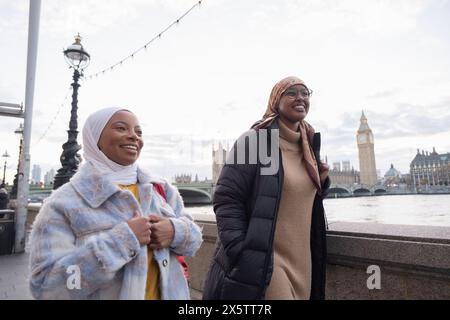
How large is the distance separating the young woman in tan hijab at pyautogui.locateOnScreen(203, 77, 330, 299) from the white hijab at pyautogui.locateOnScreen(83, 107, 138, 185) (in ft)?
1.88

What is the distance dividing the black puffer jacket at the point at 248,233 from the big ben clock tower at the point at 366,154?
320ft

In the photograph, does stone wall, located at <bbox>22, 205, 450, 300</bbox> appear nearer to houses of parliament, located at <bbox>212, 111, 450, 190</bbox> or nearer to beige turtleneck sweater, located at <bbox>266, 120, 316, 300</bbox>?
beige turtleneck sweater, located at <bbox>266, 120, 316, 300</bbox>

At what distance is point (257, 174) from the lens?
6.00 ft

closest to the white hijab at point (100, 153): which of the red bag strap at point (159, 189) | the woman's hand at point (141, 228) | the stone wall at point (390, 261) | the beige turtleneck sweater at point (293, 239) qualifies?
the red bag strap at point (159, 189)

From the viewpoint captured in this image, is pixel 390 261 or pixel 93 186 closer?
pixel 93 186

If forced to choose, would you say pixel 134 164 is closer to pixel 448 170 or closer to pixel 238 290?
pixel 238 290

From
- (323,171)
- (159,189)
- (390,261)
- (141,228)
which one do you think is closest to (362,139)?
(390,261)

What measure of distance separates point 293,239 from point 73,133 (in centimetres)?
680

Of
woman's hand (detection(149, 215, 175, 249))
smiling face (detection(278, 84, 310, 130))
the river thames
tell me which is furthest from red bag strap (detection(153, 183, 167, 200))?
the river thames

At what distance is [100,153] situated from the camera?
1.42 meters

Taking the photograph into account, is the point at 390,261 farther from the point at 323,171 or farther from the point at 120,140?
the point at 120,140

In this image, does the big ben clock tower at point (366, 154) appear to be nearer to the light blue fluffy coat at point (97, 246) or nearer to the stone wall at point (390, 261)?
the stone wall at point (390, 261)

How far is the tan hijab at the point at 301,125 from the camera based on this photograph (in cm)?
191
